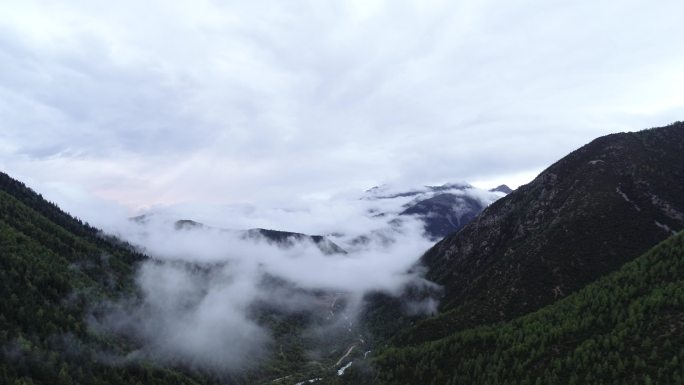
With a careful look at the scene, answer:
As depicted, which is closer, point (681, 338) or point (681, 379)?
point (681, 379)

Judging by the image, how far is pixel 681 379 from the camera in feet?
579

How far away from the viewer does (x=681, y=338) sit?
198750 mm

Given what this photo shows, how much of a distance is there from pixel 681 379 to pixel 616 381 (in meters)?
26.1

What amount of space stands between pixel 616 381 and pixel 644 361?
15438mm

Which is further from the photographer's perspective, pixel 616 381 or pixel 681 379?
pixel 616 381

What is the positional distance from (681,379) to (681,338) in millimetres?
29378

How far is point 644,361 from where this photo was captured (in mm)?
198000

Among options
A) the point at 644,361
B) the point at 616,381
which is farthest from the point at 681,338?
the point at 616,381

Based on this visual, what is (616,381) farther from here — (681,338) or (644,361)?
(681,338)

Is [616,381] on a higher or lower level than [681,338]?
lower

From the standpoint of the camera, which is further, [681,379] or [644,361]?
[644,361]

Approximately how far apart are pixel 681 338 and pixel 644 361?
19538 millimetres
